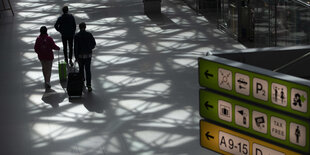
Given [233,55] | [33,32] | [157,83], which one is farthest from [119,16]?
[233,55]

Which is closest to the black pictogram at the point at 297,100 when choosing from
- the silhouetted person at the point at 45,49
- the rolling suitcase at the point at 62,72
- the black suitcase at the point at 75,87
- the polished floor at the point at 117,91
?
the polished floor at the point at 117,91

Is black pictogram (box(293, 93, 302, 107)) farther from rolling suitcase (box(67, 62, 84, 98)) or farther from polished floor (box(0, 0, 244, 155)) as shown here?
rolling suitcase (box(67, 62, 84, 98))

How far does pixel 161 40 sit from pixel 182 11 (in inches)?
231

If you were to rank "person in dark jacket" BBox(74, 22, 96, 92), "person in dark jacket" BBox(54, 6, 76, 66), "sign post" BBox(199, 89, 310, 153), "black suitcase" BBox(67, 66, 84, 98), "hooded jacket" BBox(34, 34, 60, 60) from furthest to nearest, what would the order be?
1. "person in dark jacket" BBox(54, 6, 76, 66)
2. "hooded jacket" BBox(34, 34, 60, 60)
3. "person in dark jacket" BBox(74, 22, 96, 92)
4. "black suitcase" BBox(67, 66, 84, 98)
5. "sign post" BBox(199, 89, 310, 153)

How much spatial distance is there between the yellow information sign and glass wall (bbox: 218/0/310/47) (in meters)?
12.8

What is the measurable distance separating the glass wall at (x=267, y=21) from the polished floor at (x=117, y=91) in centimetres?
58

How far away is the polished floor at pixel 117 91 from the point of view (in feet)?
47.0

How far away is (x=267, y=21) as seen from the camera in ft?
73.0

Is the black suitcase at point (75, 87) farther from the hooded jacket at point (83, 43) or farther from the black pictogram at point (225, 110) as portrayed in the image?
the black pictogram at point (225, 110)

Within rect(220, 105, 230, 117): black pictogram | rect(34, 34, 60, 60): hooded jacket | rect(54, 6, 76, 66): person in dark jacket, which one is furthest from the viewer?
rect(54, 6, 76, 66): person in dark jacket

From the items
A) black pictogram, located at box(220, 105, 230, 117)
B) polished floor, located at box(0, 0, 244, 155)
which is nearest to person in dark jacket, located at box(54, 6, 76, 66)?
polished floor, located at box(0, 0, 244, 155)

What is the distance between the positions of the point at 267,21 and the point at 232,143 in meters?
15.7

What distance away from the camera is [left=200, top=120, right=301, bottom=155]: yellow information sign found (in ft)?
21.4

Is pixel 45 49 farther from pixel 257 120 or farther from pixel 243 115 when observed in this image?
pixel 257 120
